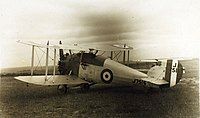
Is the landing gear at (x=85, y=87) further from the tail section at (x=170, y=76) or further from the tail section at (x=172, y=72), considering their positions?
the tail section at (x=172, y=72)

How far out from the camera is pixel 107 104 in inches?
221

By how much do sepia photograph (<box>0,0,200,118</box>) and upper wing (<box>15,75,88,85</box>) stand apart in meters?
0.02

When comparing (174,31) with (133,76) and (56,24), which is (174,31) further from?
(56,24)

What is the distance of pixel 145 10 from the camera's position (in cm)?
555

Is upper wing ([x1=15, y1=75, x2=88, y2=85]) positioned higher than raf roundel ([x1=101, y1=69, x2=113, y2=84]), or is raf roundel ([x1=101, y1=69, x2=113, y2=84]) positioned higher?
raf roundel ([x1=101, y1=69, x2=113, y2=84])

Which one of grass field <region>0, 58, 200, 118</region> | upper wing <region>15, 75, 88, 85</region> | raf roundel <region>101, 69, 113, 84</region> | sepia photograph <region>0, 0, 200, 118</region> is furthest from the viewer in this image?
raf roundel <region>101, 69, 113, 84</region>

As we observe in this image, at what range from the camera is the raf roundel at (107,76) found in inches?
276

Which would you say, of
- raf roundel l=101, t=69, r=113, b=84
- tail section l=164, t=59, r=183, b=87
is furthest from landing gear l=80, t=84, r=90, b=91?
tail section l=164, t=59, r=183, b=87

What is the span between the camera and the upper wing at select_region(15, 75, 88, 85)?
6.76m

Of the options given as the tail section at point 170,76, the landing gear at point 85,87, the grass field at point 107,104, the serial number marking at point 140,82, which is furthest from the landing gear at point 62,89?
the tail section at point 170,76

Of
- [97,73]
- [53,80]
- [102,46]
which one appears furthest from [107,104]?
[102,46]

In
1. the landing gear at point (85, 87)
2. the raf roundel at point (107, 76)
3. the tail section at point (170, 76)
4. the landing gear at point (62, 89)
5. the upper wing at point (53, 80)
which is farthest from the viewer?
the landing gear at point (85, 87)

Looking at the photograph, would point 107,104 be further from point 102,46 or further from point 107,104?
point 102,46

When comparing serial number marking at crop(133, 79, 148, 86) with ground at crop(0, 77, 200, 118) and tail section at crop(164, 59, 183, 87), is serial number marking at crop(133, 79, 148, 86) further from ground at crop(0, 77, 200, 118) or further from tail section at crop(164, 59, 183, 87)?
tail section at crop(164, 59, 183, 87)
